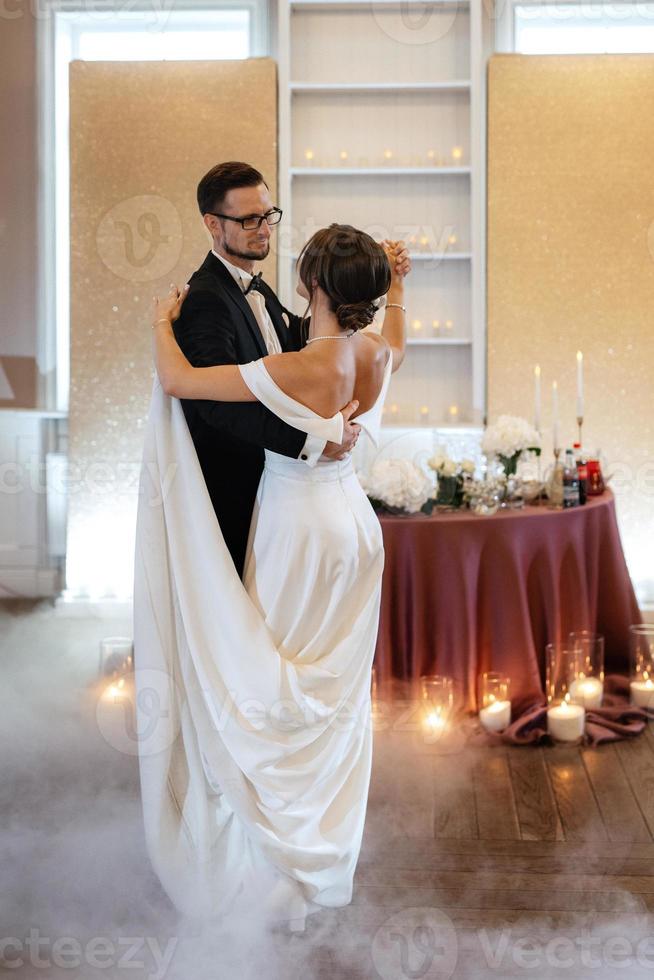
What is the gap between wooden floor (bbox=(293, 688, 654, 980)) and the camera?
204 cm

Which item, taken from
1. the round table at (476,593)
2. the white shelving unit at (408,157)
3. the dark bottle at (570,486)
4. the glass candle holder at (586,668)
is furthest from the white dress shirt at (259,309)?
the white shelving unit at (408,157)

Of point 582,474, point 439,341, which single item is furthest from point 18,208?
point 582,474

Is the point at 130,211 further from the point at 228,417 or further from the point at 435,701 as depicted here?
the point at 228,417

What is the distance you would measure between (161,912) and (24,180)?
392 centimetres

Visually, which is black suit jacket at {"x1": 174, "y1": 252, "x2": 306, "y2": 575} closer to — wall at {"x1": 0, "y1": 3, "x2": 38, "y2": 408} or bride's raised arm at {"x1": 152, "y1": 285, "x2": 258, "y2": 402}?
bride's raised arm at {"x1": 152, "y1": 285, "x2": 258, "y2": 402}

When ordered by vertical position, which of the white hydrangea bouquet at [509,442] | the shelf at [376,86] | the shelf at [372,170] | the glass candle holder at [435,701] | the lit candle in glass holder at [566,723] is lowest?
the lit candle in glass holder at [566,723]

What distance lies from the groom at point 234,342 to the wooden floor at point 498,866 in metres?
0.82

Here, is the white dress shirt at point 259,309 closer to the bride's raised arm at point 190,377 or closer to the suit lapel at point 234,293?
the suit lapel at point 234,293

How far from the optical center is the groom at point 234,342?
6.42ft

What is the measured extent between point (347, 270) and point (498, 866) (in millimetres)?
1479

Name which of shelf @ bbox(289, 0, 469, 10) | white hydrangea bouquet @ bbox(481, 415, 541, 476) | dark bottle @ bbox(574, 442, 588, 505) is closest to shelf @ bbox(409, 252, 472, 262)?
shelf @ bbox(289, 0, 469, 10)

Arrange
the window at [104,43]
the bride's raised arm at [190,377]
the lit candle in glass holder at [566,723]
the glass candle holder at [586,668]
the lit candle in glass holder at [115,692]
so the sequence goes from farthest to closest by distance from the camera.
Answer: the window at [104,43], the glass candle holder at [586,668], the lit candle in glass holder at [566,723], the lit candle in glass holder at [115,692], the bride's raised arm at [190,377]

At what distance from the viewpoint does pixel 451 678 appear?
10.9 feet

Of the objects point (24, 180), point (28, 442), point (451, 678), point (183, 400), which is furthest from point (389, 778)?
point (24, 180)
